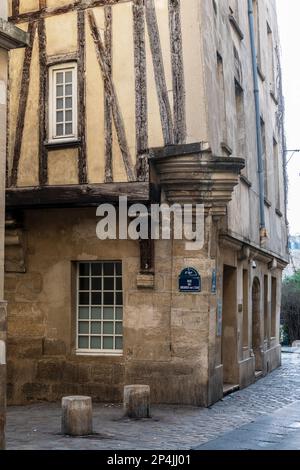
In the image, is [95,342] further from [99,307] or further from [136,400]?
[136,400]

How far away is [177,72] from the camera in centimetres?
1187

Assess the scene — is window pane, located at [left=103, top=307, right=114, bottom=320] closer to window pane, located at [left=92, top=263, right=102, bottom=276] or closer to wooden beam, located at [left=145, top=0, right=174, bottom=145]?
window pane, located at [left=92, top=263, right=102, bottom=276]

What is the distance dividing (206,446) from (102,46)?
22.5ft

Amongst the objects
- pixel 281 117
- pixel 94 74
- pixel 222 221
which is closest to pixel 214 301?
pixel 222 221

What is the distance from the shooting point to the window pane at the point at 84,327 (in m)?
12.7

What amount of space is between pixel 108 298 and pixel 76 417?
4059 millimetres

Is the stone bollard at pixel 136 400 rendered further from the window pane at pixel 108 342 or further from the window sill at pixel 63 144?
the window sill at pixel 63 144

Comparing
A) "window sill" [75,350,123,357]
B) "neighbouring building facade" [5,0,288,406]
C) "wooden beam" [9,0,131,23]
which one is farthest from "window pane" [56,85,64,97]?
"window sill" [75,350,123,357]

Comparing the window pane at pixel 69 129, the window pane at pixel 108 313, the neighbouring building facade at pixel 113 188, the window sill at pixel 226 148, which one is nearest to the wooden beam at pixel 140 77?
the neighbouring building facade at pixel 113 188

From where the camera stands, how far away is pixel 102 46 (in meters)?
12.3

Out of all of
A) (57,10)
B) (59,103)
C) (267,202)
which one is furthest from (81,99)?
(267,202)

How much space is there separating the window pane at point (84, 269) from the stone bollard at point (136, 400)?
305 cm

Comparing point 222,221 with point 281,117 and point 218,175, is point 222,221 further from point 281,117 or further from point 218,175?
point 281,117

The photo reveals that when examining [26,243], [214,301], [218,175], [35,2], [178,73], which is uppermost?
[35,2]
